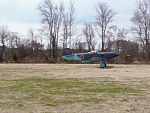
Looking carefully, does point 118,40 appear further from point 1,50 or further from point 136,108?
point 136,108

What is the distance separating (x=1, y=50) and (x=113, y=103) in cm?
5055

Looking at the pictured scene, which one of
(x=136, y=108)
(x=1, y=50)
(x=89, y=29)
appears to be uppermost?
(x=89, y=29)

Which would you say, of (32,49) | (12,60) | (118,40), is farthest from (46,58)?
(118,40)

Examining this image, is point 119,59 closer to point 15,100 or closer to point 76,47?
point 76,47

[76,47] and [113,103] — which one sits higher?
[76,47]

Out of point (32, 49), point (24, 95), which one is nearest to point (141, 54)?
point (32, 49)

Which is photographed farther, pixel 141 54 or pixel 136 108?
pixel 141 54

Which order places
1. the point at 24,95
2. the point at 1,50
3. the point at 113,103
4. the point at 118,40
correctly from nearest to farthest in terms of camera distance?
the point at 113,103, the point at 24,95, the point at 118,40, the point at 1,50

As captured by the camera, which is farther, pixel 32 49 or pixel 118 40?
pixel 32 49

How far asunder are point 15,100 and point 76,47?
4414 centimetres

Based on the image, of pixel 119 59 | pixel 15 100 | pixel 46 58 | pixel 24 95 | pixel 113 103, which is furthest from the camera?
pixel 46 58

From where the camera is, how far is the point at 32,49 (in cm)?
5634

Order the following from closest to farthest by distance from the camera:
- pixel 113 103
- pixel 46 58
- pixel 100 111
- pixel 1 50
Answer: pixel 100 111
pixel 113 103
pixel 46 58
pixel 1 50

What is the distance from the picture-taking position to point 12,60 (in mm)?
48688
